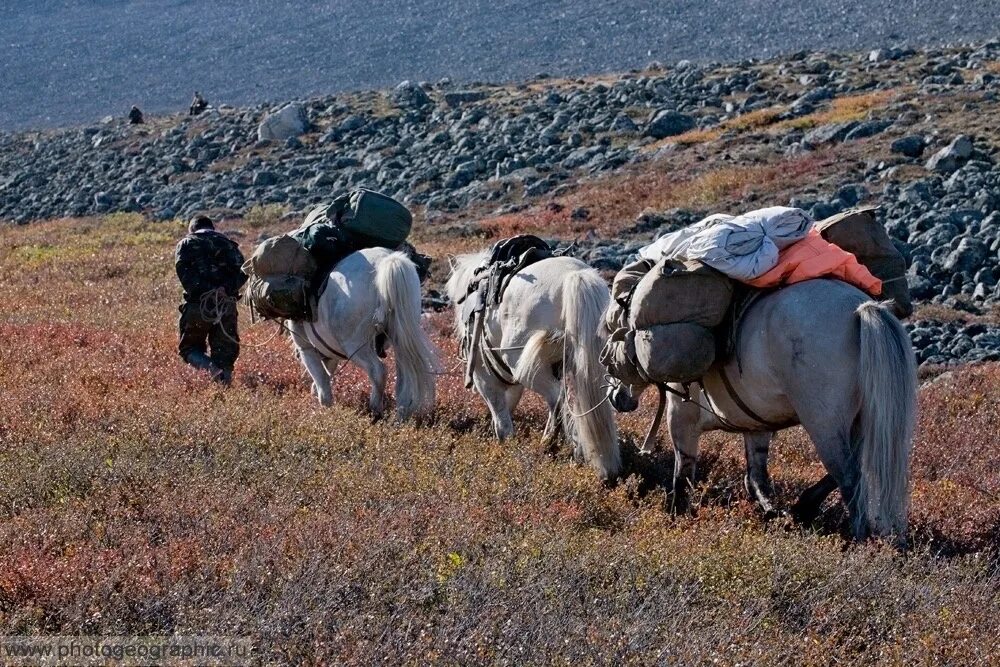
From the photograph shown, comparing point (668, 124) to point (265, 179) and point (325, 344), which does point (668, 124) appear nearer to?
point (265, 179)

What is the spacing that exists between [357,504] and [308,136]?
38.7 metres

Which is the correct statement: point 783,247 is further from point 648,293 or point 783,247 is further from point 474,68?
point 474,68

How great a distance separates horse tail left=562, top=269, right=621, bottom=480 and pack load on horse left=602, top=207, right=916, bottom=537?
0.29 m

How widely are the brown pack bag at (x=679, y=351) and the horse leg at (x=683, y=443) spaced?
881 mm

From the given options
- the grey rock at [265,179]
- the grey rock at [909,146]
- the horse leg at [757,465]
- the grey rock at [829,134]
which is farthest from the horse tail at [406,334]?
the grey rock at [265,179]

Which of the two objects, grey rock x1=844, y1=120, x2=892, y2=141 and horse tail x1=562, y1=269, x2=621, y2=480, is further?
grey rock x1=844, y1=120, x2=892, y2=141

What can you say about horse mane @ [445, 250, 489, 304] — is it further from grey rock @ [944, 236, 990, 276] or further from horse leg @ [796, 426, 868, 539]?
grey rock @ [944, 236, 990, 276]

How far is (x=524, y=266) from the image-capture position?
891 centimetres

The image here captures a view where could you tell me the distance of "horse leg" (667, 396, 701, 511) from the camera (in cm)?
780

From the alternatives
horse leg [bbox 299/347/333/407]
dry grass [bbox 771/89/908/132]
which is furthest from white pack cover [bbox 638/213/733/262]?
dry grass [bbox 771/89/908/132]

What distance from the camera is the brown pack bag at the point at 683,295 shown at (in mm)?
6820

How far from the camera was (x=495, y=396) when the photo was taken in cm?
939

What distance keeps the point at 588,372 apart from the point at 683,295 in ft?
4.41

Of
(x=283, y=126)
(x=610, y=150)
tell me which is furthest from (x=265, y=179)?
(x=610, y=150)
